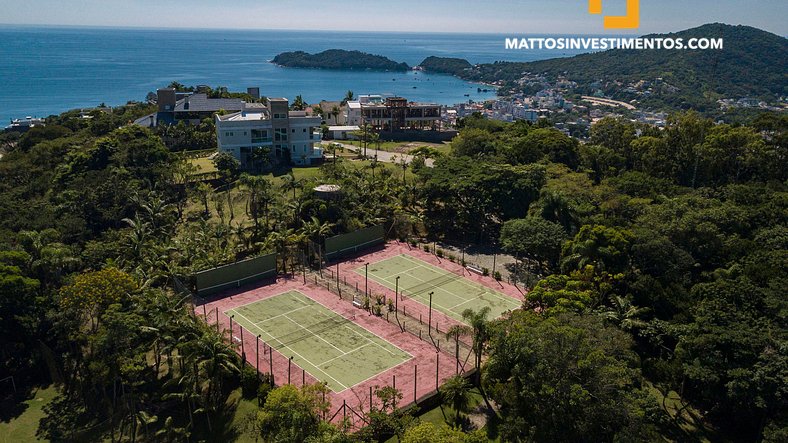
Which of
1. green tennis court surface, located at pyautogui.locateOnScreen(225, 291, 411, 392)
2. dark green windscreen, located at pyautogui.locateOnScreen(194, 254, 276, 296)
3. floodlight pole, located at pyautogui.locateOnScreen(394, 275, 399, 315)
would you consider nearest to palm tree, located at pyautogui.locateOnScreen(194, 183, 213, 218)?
dark green windscreen, located at pyautogui.locateOnScreen(194, 254, 276, 296)

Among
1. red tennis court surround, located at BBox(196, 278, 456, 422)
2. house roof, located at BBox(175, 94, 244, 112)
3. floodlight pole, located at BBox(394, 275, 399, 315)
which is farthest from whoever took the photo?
house roof, located at BBox(175, 94, 244, 112)

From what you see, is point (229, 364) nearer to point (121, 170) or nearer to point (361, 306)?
point (361, 306)

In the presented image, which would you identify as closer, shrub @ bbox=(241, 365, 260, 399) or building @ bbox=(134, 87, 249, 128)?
shrub @ bbox=(241, 365, 260, 399)

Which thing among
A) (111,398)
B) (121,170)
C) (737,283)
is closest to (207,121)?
(121,170)

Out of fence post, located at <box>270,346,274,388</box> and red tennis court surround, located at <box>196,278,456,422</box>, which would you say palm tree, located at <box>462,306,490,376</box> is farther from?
fence post, located at <box>270,346,274,388</box>

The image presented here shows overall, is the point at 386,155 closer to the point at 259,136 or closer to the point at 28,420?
the point at 259,136

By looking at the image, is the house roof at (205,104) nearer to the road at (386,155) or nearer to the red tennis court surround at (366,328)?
the road at (386,155)

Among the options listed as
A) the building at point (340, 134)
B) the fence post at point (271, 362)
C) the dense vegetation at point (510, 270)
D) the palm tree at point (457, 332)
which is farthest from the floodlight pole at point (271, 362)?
the building at point (340, 134)
